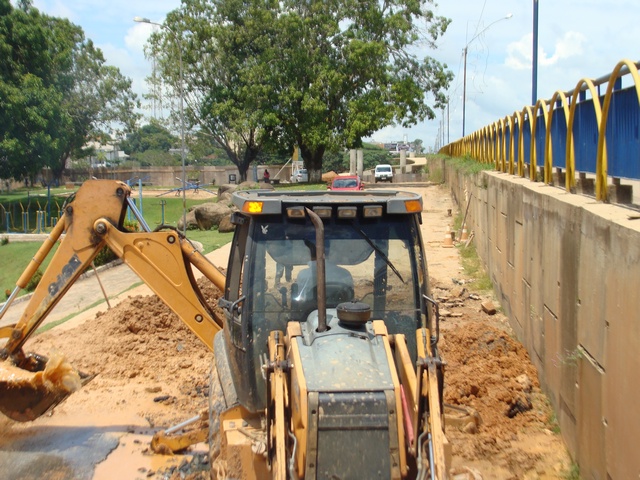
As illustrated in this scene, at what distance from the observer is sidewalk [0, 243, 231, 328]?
1531cm

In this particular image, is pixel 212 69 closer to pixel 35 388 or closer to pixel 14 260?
pixel 14 260

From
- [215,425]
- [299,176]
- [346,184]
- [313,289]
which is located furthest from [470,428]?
[299,176]

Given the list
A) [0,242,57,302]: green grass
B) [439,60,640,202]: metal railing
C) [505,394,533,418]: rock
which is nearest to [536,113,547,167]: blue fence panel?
[439,60,640,202]: metal railing

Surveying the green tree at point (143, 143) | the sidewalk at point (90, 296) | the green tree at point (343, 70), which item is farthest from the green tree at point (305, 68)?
the green tree at point (143, 143)

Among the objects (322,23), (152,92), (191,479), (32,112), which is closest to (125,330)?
(191,479)

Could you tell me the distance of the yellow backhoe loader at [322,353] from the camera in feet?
13.6

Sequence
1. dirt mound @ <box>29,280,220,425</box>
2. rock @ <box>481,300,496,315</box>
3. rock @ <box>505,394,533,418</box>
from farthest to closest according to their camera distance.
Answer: rock @ <box>481,300,496,315</box>, dirt mound @ <box>29,280,220,425</box>, rock @ <box>505,394,533,418</box>

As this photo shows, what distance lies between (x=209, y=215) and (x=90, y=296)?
14.2m

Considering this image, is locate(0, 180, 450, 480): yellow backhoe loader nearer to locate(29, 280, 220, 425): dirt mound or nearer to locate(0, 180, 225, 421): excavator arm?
locate(0, 180, 225, 421): excavator arm

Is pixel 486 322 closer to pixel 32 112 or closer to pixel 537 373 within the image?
Answer: pixel 537 373

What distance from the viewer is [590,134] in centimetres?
866

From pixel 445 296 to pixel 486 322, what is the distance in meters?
2.31

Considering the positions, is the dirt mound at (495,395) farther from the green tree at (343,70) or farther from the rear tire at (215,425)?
the green tree at (343,70)

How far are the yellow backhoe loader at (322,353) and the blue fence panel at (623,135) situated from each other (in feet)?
7.91
